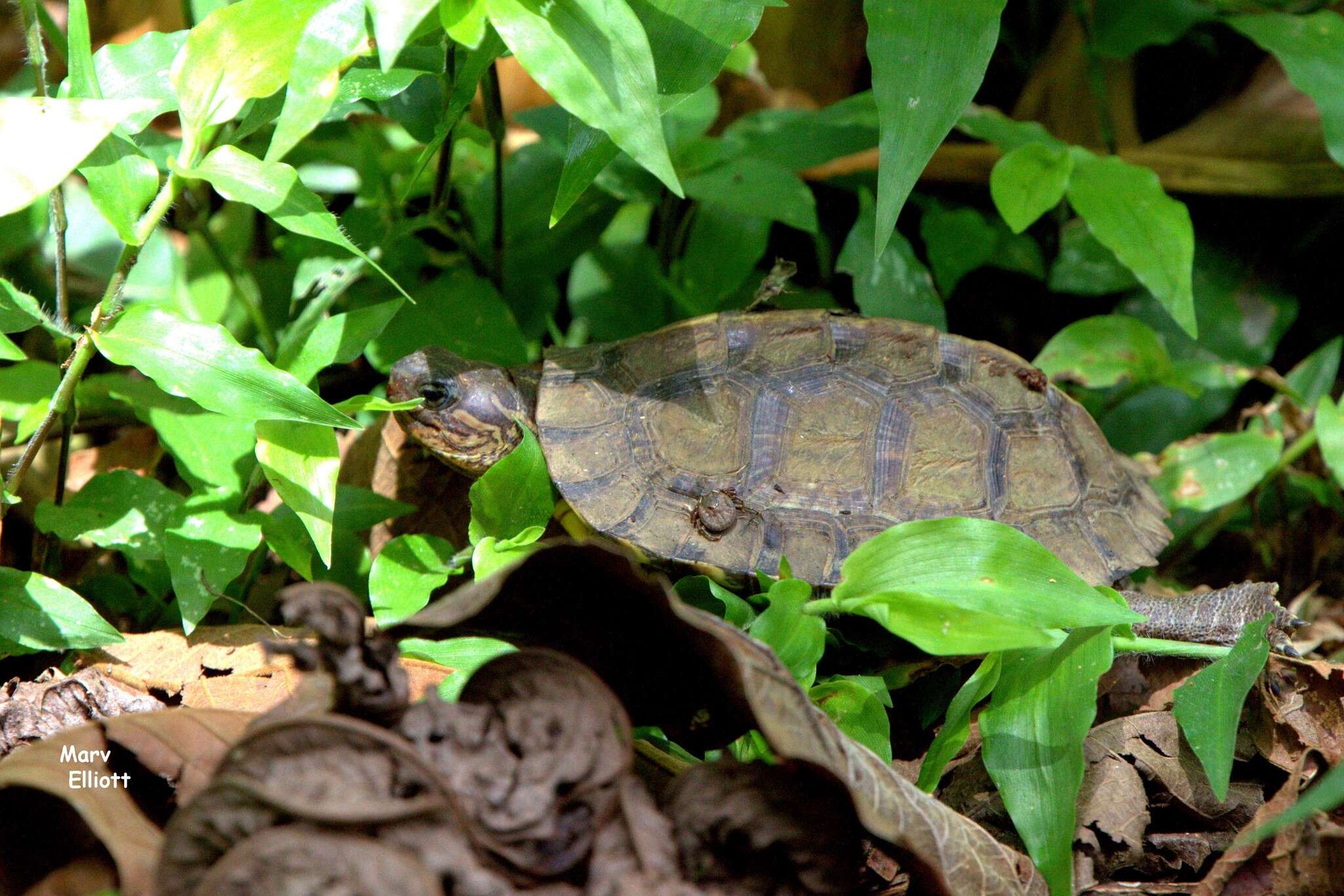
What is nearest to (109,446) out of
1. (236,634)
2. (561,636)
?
(236,634)

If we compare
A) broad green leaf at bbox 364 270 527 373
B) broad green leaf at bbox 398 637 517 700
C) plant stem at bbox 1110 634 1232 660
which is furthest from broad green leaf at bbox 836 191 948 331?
broad green leaf at bbox 398 637 517 700

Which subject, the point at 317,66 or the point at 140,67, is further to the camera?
the point at 140,67

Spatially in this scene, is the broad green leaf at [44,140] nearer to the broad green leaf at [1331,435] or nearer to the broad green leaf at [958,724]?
the broad green leaf at [958,724]

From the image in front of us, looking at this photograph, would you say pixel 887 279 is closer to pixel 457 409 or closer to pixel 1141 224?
pixel 1141 224

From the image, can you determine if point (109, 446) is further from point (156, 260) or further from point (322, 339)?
point (322, 339)

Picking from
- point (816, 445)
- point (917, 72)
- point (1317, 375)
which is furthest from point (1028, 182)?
point (1317, 375)
